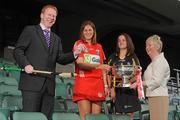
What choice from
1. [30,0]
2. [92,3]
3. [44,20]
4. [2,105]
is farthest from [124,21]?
[44,20]

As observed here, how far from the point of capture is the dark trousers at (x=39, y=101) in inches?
104

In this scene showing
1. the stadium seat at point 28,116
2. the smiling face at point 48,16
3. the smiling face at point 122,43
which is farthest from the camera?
the smiling face at point 122,43

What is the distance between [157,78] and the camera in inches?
122

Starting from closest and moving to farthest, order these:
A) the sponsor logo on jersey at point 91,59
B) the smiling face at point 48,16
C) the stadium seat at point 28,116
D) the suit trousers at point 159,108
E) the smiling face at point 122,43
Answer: the stadium seat at point 28,116
the smiling face at point 48,16
the suit trousers at point 159,108
the sponsor logo on jersey at point 91,59
the smiling face at point 122,43

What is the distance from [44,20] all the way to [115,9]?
7.11m

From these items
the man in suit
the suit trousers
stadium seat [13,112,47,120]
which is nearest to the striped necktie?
the man in suit

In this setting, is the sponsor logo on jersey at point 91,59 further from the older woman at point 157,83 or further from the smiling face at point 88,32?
the older woman at point 157,83

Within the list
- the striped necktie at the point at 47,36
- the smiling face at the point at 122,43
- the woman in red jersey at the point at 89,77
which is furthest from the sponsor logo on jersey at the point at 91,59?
the striped necktie at the point at 47,36

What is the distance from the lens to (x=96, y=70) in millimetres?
3174

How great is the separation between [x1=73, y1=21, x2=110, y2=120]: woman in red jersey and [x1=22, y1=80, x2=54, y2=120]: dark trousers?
1.41ft

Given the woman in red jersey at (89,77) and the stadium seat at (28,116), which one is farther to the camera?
the woman in red jersey at (89,77)

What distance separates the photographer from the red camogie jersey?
3.11 m

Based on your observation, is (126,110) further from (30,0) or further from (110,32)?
(110,32)

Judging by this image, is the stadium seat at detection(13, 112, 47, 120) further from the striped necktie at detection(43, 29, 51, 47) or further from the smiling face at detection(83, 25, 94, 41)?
the smiling face at detection(83, 25, 94, 41)
